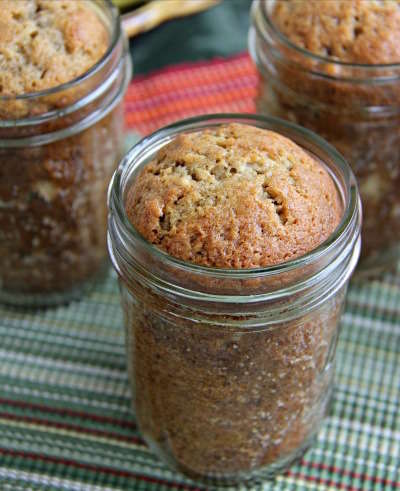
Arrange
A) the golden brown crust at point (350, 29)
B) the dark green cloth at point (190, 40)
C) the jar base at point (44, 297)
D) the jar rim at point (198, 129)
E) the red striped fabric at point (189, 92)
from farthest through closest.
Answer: the dark green cloth at point (190, 40), the red striped fabric at point (189, 92), the jar base at point (44, 297), the golden brown crust at point (350, 29), the jar rim at point (198, 129)

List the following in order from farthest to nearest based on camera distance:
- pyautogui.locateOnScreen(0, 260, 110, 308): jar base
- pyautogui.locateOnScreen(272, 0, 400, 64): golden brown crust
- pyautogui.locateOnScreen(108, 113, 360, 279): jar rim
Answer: pyautogui.locateOnScreen(0, 260, 110, 308): jar base, pyautogui.locateOnScreen(272, 0, 400, 64): golden brown crust, pyautogui.locateOnScreen(108, 113, 360, 279): jar rim

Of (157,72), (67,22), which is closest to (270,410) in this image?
(67,22)

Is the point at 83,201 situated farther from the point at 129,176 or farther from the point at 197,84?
the point at 197,84

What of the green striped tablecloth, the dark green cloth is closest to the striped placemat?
the green striped tablecloth

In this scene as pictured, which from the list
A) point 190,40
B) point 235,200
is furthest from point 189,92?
point 235,200

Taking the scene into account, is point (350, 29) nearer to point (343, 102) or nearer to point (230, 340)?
point (343, 102)

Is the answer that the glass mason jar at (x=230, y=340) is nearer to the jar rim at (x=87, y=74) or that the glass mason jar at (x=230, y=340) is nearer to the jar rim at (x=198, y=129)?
the jar rim at (x=198, y=129)

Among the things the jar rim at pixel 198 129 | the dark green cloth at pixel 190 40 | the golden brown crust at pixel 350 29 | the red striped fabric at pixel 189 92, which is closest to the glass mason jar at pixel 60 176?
the jar rim at pixel 198 129

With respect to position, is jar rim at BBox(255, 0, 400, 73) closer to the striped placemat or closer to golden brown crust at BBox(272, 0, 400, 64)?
golden brown crust at BBox(272, 0, 400, 64)
